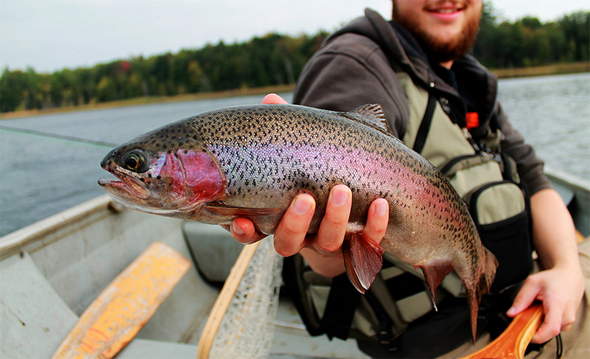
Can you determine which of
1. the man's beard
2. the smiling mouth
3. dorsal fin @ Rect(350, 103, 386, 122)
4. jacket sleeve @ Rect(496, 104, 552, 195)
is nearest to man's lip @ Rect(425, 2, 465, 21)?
the smiling mouth

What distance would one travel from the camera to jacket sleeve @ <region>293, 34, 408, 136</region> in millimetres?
1808

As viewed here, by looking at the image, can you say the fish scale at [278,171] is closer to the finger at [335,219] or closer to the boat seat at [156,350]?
the finger at [335,219]

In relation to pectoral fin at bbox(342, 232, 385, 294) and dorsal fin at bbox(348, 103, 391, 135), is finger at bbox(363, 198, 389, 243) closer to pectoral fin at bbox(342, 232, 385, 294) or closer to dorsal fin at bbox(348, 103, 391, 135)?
pectoral fin at bbox(342, 232, 385, 294)

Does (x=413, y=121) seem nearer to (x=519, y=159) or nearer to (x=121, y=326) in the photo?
(x=519, y=159)

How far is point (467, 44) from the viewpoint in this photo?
2764 millimetres

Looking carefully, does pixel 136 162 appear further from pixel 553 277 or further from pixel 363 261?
pixel 553 277

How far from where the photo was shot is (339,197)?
129cm

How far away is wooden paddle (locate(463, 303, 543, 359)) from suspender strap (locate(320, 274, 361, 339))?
66cm

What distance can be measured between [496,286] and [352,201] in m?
1.42

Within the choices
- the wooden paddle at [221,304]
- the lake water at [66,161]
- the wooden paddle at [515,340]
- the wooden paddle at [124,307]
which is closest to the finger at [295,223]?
the wooden paddle at [221,304]

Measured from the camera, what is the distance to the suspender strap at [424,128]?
2066 millimetres

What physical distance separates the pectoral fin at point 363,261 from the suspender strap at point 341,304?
65cm

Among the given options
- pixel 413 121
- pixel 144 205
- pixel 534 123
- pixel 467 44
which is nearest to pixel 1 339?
pixel 144 205

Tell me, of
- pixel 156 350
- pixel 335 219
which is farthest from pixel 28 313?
pixel 335 219
